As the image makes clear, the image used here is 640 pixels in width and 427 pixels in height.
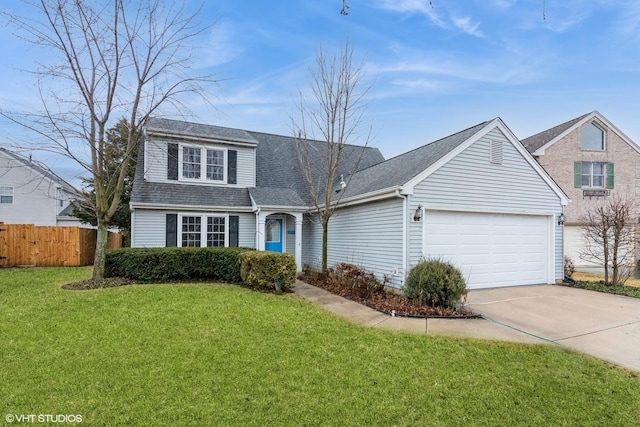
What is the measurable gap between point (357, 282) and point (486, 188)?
4835 mm

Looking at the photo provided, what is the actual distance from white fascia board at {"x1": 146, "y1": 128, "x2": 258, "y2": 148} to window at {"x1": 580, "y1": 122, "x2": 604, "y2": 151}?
17.6 metres

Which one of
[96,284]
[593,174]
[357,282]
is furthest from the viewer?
[593,174]

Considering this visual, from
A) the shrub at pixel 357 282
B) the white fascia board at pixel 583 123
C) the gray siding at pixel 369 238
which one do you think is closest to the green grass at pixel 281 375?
the shrub at pixel 357 282

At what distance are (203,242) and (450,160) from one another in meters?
9.25

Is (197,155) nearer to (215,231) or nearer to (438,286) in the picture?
(215,231)

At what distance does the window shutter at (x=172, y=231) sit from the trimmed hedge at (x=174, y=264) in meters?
2.16

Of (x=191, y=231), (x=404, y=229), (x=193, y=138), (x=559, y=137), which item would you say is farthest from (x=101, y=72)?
(x=559, y=137)

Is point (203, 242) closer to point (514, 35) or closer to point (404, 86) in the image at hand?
point (404, 86)

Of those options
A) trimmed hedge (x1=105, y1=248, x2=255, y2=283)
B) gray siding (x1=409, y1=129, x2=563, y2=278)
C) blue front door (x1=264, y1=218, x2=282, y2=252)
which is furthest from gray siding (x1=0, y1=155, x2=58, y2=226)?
gray siding (x1=409, y1=129, x2=563, y2=278)

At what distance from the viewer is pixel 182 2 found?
10.2 meters

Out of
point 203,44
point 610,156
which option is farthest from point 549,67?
point 610,156

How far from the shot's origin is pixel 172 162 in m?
13.2

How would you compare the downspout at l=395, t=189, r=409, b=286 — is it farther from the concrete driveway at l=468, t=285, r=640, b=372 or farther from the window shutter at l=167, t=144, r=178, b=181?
the window shutter at l=167, t=144, r=178, b=181

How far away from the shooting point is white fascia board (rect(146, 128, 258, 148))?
12.7 meters
